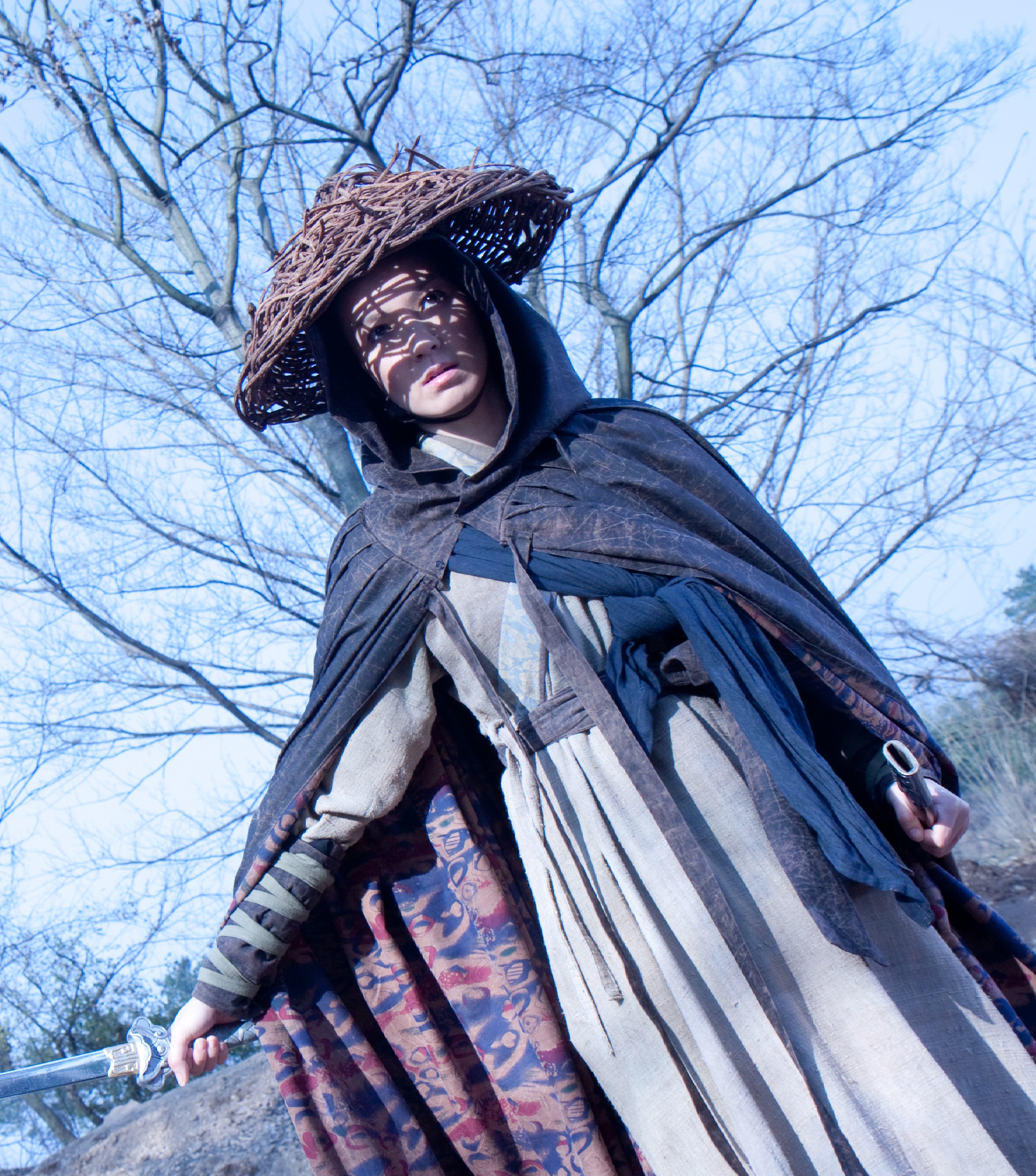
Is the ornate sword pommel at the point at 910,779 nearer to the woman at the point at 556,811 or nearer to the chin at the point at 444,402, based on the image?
the woman at the point at 556,811

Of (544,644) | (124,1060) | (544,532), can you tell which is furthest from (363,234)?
(124,1060)

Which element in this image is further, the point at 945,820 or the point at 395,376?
the point at 395,376

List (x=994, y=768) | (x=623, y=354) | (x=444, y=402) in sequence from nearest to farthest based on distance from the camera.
Answer: 1. (x=444, y=402)
2. (x=623, y=354)
3. (x=994, y=768)

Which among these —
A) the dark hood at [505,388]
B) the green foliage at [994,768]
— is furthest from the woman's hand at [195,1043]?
the green foliage at [994,768]

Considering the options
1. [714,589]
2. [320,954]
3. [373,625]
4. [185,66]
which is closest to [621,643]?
[714,589]

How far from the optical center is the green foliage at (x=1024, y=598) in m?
7.73

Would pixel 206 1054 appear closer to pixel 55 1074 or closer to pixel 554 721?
pixel 55 1074

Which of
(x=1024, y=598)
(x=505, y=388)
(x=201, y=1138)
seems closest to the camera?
(x=505, y=388)

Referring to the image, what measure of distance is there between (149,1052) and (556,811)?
81 centimetres

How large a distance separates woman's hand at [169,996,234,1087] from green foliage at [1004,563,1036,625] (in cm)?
694

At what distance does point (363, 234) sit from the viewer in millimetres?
1803

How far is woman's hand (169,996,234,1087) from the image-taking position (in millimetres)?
1689

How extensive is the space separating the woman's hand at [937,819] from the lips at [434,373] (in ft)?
3.68

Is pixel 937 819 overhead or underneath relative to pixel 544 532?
underneath
